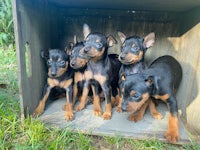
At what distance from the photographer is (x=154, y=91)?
10.1ft

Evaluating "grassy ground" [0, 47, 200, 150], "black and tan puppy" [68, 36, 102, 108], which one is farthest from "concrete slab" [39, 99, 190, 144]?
"black and tan puppy" [68, 36, 102, 108]

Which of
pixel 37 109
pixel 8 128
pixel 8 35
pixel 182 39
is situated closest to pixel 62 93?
pixel 37 109

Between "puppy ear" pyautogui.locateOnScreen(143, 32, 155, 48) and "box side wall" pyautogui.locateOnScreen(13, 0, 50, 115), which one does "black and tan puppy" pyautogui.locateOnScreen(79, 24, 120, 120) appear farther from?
"box side wall" pyautogui.locateOnScreen(13, 0, 50, 115)

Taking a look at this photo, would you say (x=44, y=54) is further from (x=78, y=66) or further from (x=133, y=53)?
(x=133, y=53)

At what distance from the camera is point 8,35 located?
6.93m

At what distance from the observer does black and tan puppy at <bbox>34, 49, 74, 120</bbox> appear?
11.7ft

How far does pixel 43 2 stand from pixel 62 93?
1.75m

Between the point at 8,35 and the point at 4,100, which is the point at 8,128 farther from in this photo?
the point at 8,35

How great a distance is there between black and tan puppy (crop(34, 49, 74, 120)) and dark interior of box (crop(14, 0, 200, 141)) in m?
0.14

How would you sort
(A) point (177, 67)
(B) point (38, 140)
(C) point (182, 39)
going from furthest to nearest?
(C) point (182, 39)
(A) point (177, 67)
(B) point (38, 140)

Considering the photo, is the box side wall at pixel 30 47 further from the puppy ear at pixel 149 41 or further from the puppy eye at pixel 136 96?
the puppy ear at pixel 149 41

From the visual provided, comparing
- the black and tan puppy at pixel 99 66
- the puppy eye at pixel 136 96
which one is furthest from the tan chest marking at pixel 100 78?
the puppy eye at pixel 136 96

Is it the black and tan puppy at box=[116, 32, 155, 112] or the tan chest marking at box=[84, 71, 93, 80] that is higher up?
the black and tan puppy at box=[116, 32, 155, 112]

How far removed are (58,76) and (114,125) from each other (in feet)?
4.06
